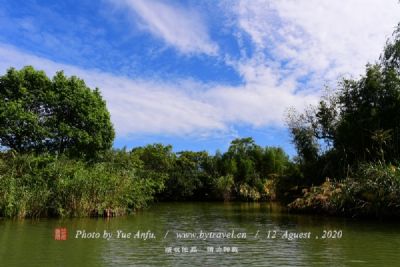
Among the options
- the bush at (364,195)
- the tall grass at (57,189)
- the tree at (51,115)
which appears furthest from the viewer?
the tree at (51,115)

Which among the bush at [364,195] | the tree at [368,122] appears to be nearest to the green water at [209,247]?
the bush at [364,195]

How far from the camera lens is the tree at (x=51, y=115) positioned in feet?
81.4

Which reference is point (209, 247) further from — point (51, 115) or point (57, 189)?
point (51, 115)

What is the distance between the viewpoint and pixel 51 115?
26.7 metres

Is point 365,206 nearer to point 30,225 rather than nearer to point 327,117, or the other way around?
point 327,117

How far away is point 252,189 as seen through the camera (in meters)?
47.0

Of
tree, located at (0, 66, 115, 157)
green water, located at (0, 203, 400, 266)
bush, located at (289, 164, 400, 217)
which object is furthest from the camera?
tree, located at (0, 66, 115, 157)

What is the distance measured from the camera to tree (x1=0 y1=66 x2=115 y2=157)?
2480 centimetres

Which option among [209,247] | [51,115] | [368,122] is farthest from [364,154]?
[51,115]

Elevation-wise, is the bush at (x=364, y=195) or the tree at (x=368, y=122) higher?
the tree at (x=368, y=122)

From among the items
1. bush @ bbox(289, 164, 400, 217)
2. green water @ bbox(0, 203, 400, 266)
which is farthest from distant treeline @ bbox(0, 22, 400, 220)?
green water @ bbox(0, 203, 400, 266)

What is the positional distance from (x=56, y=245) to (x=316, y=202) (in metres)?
14.5

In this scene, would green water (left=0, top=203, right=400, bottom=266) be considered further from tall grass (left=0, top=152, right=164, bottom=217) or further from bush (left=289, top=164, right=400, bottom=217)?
tall grass (left=0, top=152, right=164, bottom=217)

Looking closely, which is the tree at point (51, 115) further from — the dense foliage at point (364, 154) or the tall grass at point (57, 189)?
the dense foliage at point (364, 154)
